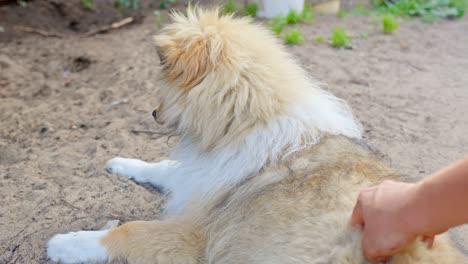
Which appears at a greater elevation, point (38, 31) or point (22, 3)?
point (22, 3)

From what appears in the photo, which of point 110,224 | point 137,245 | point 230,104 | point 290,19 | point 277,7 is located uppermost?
point 230,104

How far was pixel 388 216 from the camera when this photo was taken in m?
1.72

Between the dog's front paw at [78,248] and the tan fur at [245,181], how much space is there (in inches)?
2.1

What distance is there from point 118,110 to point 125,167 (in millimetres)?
1149

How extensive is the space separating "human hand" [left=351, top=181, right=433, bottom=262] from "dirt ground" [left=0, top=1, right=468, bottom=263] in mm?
892

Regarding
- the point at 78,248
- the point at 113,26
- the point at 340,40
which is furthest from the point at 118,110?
the point at 340,40

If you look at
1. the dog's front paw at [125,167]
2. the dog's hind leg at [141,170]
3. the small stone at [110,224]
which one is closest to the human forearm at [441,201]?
Result: the small stone at [110,224]

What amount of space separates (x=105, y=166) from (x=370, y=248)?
230cm

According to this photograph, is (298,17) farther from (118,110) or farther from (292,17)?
(118,110)

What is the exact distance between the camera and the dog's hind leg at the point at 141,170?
3.63 meters

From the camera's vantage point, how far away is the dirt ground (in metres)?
3.39

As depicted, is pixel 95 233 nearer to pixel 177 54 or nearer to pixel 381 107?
pixel 177 54

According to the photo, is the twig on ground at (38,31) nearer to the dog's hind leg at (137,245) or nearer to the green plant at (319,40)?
the green plant at (319,40)

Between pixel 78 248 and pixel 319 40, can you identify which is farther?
pixel 319 40
